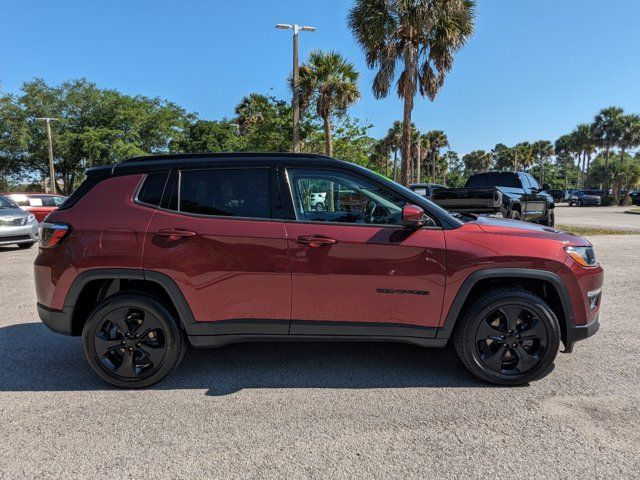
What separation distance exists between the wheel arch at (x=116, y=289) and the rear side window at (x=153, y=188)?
55 cm

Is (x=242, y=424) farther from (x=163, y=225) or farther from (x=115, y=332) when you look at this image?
(x=163, y=225)

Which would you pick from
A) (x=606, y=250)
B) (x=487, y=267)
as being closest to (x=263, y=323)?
(x=487, y=267)

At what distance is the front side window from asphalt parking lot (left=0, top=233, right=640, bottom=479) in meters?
1.31

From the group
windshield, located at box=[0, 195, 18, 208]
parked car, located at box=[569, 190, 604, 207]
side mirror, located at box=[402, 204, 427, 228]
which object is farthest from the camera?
parked car, located at box=[569, 190, 604, 207]

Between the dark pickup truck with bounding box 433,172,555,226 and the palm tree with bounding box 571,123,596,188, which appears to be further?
the palm tree with bounding box 571,123,596,188

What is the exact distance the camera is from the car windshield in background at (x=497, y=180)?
41.1ft

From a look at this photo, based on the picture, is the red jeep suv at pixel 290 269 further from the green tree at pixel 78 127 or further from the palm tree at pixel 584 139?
the palm tree at pixel 584 139

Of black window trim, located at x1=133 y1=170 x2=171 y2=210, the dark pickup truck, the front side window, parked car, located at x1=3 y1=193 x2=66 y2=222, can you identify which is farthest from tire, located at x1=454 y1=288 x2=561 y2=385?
parked car, located at x1=3 y1=193 x2=66 y2=222

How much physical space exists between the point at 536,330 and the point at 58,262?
12.1 ft

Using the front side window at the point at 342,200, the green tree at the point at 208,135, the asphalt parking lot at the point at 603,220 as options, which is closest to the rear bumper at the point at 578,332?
the front side window at the point at 342,200

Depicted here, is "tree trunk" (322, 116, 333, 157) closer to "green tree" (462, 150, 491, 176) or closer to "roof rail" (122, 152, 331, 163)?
"roof rail" (122, 152, 331, 163)

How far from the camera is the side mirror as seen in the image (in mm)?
3107

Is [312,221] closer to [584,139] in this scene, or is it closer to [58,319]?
[58,319]

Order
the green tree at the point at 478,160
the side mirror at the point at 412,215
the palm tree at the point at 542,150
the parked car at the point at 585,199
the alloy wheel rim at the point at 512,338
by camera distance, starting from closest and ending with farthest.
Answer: the side mirror at the point at 412,215 → the alloy wheel rim at the point at 512,338 → the parked car at the point at 585,199 → the palm tree at the point at 542,150 → the green tree at the point at 478,160
